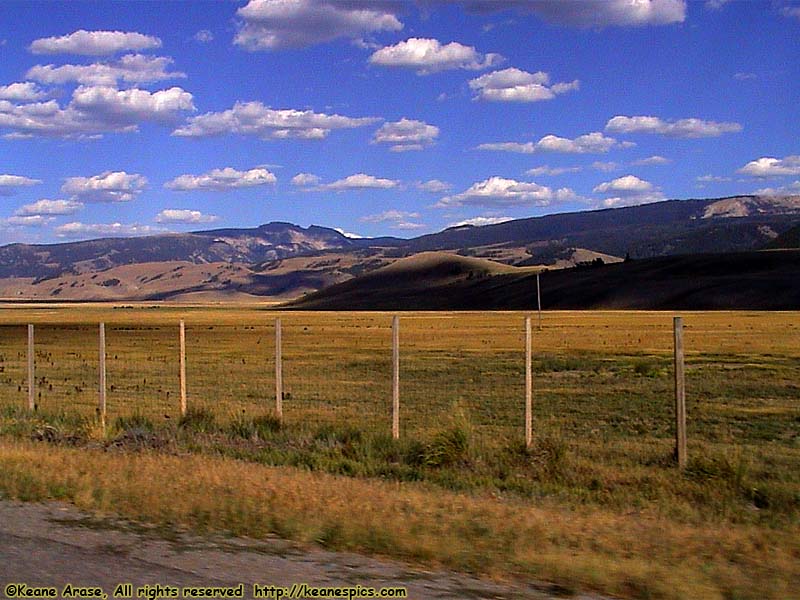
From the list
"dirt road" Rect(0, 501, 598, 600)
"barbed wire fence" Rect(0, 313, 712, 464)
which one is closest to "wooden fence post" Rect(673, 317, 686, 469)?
"barbed wire fence" Rect(0, 313, 712, 464)

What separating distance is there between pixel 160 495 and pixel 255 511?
1.34 metres

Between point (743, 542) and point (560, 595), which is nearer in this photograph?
point (560, 595)

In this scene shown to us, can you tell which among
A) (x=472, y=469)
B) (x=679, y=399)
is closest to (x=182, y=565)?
(x=472, y=469)

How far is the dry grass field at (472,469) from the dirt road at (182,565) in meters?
0.40

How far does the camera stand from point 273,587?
283 inches

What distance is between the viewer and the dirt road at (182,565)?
7254mm

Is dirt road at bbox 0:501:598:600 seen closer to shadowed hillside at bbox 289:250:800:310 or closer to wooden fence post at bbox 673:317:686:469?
wooden fence post at bbox 673:317:686:469

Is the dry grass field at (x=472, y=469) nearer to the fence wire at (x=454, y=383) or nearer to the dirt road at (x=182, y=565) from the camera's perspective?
the fence wire at (x=454, y=383)

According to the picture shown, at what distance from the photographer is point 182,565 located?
25.7 ft

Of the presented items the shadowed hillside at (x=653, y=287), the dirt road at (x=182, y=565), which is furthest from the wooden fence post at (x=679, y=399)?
the shadowed hillside at (x=653, y=287)

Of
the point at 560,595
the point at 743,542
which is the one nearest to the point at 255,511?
the point at 560,595

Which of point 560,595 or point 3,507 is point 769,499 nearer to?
point 560,595

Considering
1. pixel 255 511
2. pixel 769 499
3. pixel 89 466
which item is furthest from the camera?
pixel 89 466

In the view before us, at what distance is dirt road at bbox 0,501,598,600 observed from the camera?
725cm
